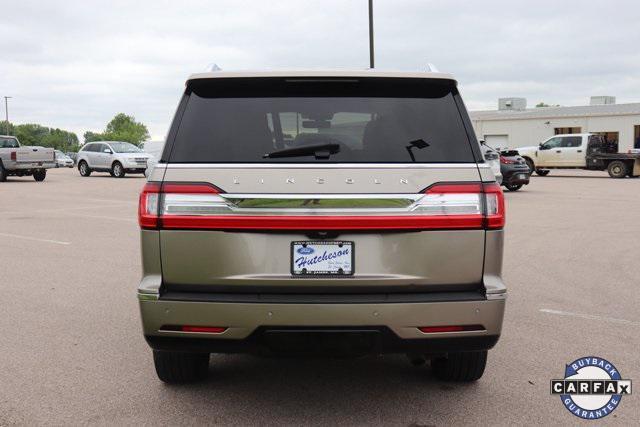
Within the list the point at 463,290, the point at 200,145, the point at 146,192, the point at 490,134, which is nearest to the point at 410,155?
the point at 463,290

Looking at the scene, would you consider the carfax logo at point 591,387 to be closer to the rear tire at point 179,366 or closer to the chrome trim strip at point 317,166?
the chrome trim strip at point 317,166

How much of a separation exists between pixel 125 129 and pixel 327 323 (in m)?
192

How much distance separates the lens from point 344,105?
361 centimetres

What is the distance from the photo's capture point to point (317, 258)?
3324 millimetres

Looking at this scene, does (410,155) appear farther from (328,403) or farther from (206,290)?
(328,403)

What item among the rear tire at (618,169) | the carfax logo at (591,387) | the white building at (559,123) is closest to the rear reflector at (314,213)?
Answer: the carfax logo at (591,387)

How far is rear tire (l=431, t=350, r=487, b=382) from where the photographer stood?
411cm

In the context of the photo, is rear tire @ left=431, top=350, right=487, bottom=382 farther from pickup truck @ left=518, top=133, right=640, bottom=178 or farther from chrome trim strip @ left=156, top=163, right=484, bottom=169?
pickup truck @ left=518, top=133, right=640, bottom=178

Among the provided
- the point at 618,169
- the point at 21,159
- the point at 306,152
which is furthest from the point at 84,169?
the point at 306,152

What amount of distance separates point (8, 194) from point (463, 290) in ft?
68.2

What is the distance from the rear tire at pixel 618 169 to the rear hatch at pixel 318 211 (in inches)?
1178

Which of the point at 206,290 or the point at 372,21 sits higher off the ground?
the point at 372,21

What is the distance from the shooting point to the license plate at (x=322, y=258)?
3.32 meters

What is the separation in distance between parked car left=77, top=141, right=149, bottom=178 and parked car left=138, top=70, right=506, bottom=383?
95.3ft
